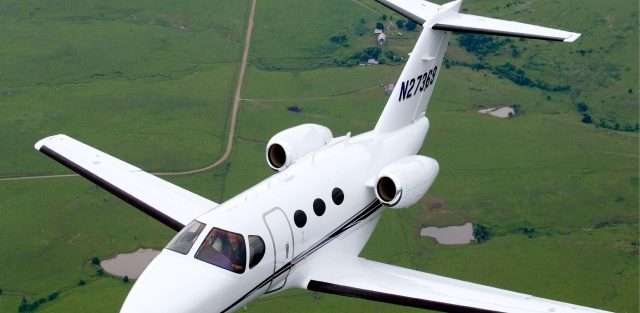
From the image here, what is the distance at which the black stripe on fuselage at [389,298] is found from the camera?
945 inches

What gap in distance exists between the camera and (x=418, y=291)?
24.9 meters

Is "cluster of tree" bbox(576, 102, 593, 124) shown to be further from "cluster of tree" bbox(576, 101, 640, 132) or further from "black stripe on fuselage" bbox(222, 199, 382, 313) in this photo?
"black stripe on fuselage" bbox(222, 199, 382, 313)

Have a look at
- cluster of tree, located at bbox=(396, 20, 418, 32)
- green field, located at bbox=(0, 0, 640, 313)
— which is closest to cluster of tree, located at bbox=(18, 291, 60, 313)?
green field, located at bbox=(0, 0, 640, 313)

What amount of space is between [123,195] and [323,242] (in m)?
7.13

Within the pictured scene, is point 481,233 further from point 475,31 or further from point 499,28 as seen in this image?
point 499,28

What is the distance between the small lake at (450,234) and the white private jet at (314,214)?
23.3 meters

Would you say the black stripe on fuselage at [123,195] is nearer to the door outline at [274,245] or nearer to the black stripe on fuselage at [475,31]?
the door outline at [274,245]

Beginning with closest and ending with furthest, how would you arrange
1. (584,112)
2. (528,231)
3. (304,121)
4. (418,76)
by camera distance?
(418,76)
(528,231)
(304,121)
(584,112)

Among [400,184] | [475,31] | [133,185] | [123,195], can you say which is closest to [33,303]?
[133,185]

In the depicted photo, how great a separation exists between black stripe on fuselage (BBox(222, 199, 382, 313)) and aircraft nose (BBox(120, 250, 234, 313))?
2.91 feet

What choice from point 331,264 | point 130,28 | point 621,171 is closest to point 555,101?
point 621,171

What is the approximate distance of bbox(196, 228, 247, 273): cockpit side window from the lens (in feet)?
73.0

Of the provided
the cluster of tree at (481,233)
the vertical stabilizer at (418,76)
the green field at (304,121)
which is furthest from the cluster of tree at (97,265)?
the vertical stabilizer at (418,76)

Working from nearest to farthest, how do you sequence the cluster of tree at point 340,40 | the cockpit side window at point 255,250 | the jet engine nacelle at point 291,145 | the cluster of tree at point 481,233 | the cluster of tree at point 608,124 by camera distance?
1. the cockpit side window at point 255,250
2. the jet engine nacelle at point 291,145
3. the cluster of tree at point 481,233
4. the cluster of tree at point 608,124
5. the cluster of tree at point 340,40
